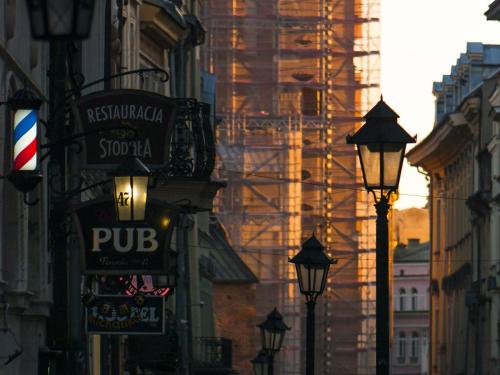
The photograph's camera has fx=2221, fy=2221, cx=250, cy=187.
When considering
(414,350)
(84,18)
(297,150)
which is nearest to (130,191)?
(84,18)

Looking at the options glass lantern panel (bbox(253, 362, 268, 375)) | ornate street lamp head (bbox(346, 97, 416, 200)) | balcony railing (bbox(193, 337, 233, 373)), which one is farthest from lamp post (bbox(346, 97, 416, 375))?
balcony railing (bbox(193, 337, 233, 373))

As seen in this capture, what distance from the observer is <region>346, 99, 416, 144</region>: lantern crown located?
779 inches

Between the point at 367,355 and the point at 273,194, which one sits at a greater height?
the point at 273,194

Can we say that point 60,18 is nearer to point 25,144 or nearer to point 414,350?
point 25,144

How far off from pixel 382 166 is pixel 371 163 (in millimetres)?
116

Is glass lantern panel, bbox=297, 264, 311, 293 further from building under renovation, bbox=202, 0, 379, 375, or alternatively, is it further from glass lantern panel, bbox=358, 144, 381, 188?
building under renovation, bbox=202, 0, 379, 375

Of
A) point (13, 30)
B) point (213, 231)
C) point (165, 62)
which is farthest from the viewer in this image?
point (213, 231)

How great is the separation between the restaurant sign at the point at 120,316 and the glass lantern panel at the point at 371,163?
620 cm

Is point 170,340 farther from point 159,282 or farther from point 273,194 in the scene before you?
point 273,194

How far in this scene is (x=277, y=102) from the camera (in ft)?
234

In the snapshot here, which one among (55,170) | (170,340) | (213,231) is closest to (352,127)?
(213,231)

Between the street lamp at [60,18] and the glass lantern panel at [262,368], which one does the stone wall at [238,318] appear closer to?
the glass lantern panel at [262,368]

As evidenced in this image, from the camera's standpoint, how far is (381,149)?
19.7 meters

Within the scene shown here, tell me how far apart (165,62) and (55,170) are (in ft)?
86.7
